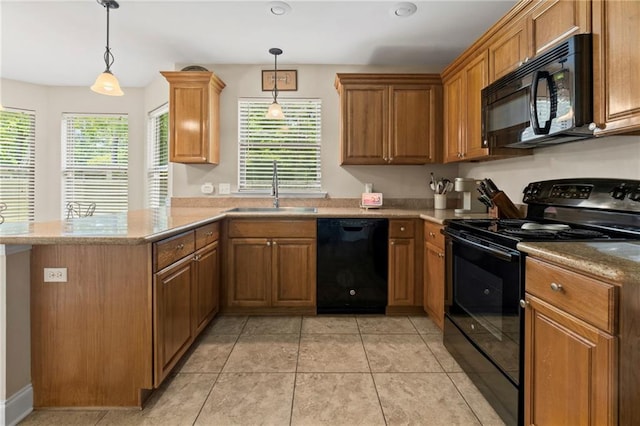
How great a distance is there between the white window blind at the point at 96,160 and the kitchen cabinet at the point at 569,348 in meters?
4.58

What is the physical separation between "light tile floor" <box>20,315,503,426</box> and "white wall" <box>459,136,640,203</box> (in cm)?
139

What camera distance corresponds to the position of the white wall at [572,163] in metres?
1.70

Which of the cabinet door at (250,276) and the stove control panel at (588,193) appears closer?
the stove control panel at (588,193)

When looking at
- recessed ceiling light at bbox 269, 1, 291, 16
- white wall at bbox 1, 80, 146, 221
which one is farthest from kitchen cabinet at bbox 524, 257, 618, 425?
white wall at bbox 1, 80, 146, 221

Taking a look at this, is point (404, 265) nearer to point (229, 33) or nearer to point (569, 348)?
point (569, 348)

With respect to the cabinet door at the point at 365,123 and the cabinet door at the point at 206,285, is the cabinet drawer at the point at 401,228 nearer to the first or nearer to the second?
the cabinet door at the point at 365,123

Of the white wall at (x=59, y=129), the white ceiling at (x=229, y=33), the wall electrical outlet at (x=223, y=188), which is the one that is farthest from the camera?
the white wall at (x=59, y=129)

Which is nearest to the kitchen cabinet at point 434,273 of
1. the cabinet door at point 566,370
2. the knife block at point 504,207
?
the knife block at point 504,207

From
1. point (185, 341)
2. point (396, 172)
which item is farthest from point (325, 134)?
point (185, 341)

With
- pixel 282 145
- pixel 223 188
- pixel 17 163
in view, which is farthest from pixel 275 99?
pixel 17 163

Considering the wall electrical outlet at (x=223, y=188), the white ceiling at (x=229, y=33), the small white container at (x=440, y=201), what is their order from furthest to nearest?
1. the wall electrical outlet at (x=223, y=188)
2. the small white container at (x=440, y=201)
3. the white ceiling at (x=229, y=33)

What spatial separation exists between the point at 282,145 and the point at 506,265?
106 inches

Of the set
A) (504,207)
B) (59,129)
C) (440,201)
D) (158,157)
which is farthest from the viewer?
(59,129)

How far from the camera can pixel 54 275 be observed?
1.61 metres
